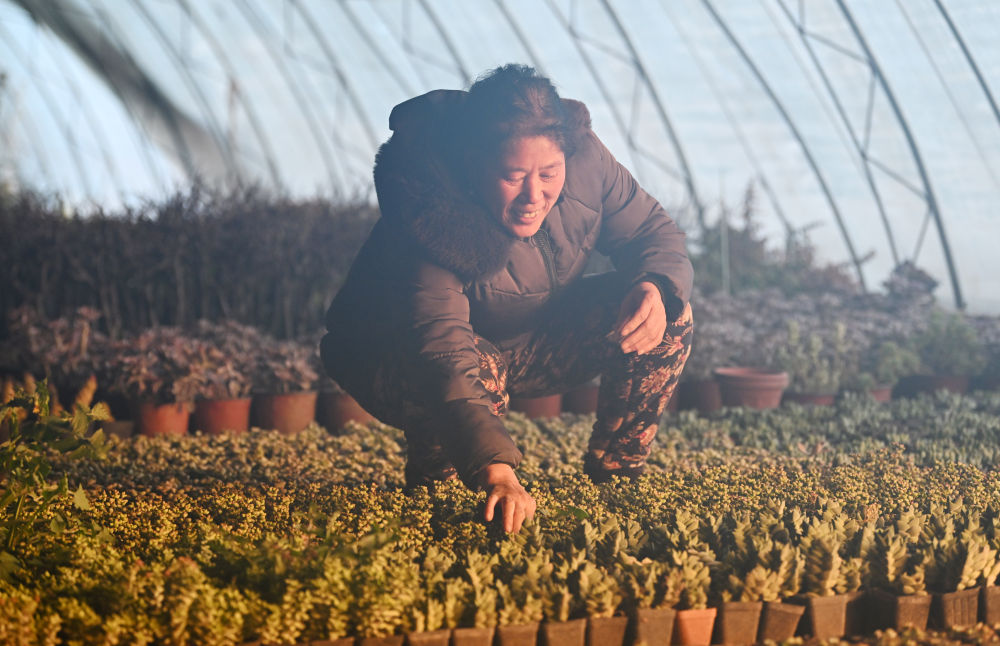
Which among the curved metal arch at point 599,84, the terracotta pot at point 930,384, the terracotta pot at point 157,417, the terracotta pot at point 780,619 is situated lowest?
the terracotta pot at point 780,619

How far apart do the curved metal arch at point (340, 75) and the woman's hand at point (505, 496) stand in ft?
33.1

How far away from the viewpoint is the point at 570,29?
28.6 feet

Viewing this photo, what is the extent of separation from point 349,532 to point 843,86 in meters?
6.73

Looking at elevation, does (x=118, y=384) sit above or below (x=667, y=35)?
below

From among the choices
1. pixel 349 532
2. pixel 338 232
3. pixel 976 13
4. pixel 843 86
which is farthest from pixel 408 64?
pixel 349 532

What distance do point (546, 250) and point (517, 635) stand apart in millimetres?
1509

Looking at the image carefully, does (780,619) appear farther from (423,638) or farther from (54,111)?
(54,111)

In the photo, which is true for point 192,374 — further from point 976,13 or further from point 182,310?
point 976,13

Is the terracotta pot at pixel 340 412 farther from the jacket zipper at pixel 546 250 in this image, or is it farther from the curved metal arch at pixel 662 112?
the curved metal arch at pixel 662 112

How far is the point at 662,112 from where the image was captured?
351 inches

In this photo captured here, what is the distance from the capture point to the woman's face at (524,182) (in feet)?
8.87

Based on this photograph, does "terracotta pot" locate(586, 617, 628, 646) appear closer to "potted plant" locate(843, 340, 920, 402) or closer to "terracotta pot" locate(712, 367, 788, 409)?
"terracotta pot" locate(712, 367, 788, 409)

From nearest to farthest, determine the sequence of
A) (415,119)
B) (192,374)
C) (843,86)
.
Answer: (415,119) → (192,374) → (843,86)

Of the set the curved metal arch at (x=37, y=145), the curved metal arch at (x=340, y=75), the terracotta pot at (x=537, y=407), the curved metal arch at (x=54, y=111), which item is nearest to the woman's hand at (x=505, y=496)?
the terracotta pot at (x=537, y=407)
